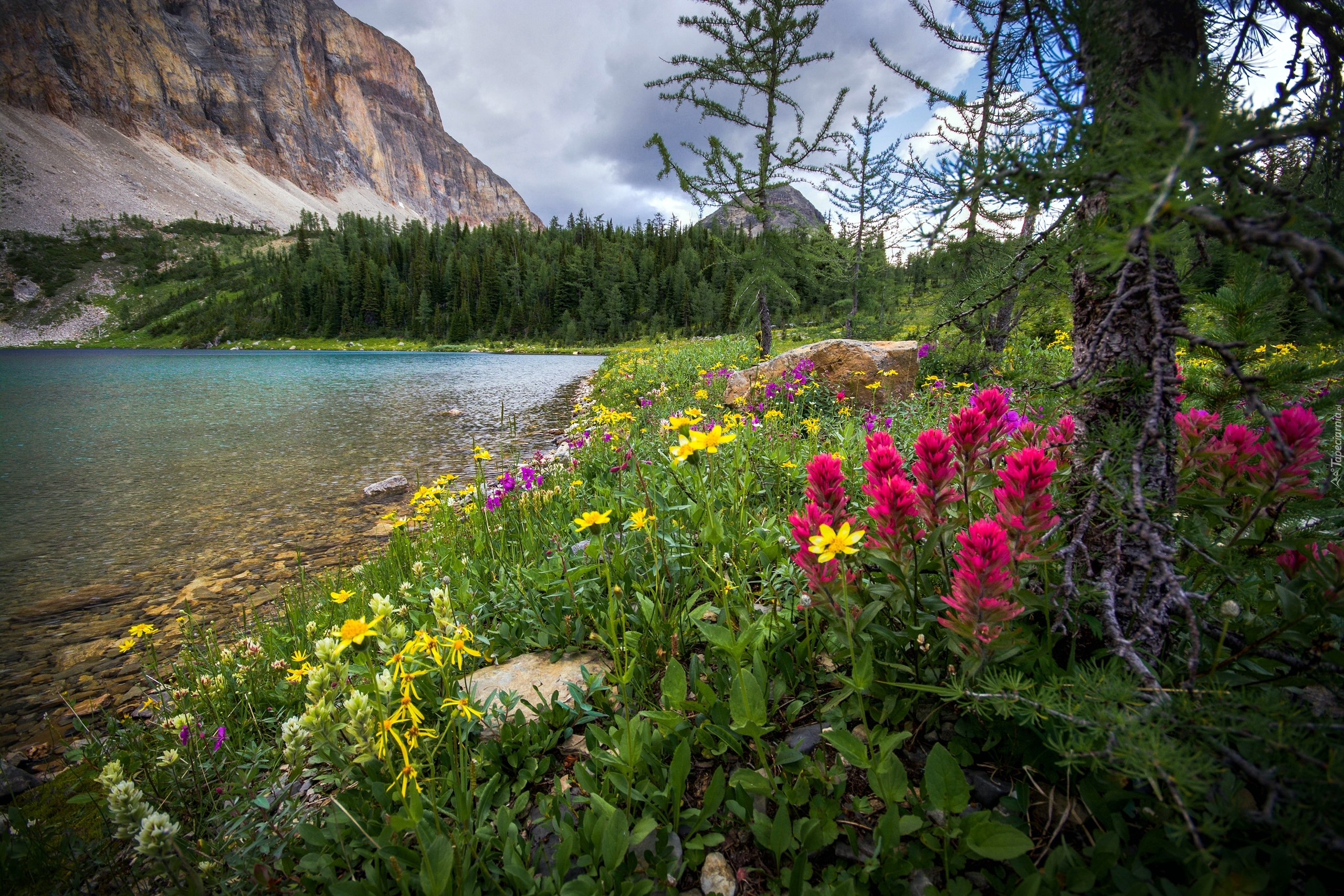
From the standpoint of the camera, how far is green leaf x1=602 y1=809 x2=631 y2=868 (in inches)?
52.8

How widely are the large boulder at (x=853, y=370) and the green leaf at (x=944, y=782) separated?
595 centimetres

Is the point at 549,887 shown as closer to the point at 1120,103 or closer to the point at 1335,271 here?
the point at 1335,271

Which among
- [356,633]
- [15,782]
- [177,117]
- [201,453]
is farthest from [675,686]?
[177,117]

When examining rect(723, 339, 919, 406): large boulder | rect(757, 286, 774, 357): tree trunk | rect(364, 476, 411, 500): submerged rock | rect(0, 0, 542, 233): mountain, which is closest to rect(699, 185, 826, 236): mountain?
rect(757, 286, 774, 357): tree trunk

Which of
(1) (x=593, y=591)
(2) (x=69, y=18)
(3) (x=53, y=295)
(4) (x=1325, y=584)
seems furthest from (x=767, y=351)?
(2) (x=69, y=18)

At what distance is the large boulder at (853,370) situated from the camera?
749 cm

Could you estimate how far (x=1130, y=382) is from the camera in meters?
1.36

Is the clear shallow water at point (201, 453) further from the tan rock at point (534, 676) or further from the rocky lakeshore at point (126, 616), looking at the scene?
the tan rock at point (534, 676)

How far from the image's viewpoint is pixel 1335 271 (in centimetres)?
76

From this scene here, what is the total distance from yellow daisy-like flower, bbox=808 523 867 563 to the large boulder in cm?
574

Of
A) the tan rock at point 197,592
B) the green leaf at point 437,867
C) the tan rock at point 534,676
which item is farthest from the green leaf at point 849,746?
the tan rock at point 197,592

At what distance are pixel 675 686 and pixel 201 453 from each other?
13.4m

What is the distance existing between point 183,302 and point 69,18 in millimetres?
124492

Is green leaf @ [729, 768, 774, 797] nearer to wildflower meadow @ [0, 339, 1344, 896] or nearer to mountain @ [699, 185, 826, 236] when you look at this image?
wildflower meadow @ [0, 339, 1344, 896]
